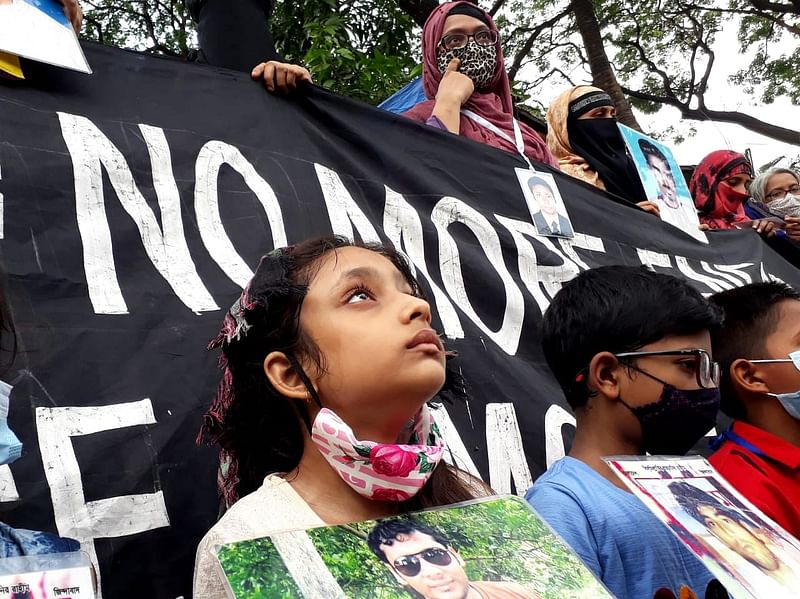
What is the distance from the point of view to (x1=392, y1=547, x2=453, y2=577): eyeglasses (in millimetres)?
1093

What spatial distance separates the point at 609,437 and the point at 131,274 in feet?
3.50

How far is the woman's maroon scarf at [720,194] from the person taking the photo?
16.0 feet

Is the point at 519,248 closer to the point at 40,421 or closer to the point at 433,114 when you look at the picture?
the point at 433,114

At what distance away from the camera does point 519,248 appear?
2883 mm

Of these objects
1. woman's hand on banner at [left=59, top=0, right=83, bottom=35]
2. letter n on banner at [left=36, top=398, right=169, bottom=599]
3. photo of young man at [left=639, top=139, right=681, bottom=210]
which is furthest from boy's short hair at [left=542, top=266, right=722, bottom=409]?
photo of young man at [left=639, top=139, right=681, bottom=210]

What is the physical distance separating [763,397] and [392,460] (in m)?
1.25

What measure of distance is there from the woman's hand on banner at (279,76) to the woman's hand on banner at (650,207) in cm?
174

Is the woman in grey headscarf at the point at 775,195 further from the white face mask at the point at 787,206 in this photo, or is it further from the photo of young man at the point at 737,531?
the photo of young man at the point at 737,531

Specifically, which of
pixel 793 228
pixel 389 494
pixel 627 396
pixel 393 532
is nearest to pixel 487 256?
pixel 627 396

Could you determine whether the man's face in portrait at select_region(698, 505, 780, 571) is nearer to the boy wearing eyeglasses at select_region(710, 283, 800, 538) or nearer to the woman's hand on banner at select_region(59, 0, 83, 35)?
the boy wearing eyeglasses at select_region(710, 283, 800, 538)

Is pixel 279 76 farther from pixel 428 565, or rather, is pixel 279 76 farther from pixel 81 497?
pixel 428 565

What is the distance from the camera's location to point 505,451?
2254mm

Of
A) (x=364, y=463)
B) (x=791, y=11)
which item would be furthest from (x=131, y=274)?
(x=791, y=11)

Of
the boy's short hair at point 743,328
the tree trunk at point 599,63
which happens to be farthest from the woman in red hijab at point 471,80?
the tree trunk at point 599,63
